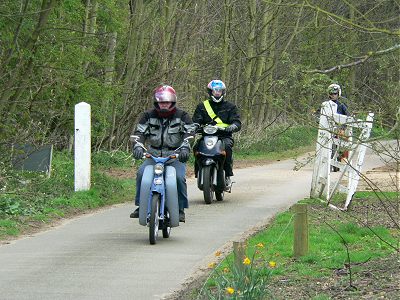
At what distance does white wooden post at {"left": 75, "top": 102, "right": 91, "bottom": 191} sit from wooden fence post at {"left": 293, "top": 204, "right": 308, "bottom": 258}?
7.58 meters

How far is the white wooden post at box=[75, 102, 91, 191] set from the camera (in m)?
17.6

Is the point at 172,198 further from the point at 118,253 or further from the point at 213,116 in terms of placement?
the point at 213,116

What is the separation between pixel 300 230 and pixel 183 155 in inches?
113

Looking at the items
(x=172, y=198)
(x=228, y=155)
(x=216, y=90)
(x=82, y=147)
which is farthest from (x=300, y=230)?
(x=82, y=147)

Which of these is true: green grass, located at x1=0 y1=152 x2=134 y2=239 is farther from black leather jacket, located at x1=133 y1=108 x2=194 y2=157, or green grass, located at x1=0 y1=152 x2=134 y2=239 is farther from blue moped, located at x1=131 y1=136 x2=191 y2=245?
black leather jacket, located at x1=133 y1=108 x2=194 y2=157

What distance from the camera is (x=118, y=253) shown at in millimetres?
11766

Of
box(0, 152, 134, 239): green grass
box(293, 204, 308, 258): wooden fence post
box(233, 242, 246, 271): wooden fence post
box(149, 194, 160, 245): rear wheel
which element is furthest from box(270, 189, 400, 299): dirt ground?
box(0, 152, 134, 239): green grass

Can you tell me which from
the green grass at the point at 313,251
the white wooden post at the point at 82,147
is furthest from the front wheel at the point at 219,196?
the green grass at the point at 313,251

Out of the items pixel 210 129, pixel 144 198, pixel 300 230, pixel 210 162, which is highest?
pixel 210 129

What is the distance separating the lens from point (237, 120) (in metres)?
17.6

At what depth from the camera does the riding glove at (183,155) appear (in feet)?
42.4

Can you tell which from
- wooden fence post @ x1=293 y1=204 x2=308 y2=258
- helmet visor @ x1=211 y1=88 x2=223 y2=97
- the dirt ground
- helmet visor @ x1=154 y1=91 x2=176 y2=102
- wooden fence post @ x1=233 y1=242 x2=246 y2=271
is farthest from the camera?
helmet visor @ x1=211 y1=88 x2=223 y2=97

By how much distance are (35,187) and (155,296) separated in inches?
320

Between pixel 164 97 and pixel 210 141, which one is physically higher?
pixel 164 97
